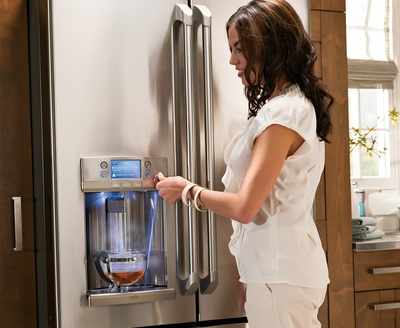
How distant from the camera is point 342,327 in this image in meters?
2.13

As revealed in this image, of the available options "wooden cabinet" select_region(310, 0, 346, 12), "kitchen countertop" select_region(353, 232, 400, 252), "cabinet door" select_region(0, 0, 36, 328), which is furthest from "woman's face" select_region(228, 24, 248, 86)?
"kitchen countertop" select_region(353, 232, 400, 252)

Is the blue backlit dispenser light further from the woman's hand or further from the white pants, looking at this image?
the white pants

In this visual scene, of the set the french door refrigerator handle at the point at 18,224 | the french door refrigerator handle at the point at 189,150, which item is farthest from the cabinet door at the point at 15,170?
the french door refrigerator handle at the point at 189,150

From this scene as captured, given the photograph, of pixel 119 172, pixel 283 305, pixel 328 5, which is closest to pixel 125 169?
pixel 119 172

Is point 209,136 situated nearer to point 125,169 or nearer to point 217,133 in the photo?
point 217,133

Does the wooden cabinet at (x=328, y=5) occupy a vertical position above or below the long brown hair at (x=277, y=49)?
above

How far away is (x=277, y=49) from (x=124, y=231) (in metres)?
0.68

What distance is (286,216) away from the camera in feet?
5.17

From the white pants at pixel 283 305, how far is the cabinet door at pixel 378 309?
28.0 inches

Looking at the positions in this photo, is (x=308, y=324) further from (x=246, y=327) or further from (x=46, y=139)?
(x=46, y=139)

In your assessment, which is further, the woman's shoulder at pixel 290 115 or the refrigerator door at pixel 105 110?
the refrigerator door at pixel 105 110

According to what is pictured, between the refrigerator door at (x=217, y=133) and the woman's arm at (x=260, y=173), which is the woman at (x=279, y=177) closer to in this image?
the woman's arm at (x=260, y=173)

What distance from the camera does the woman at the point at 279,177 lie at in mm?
1521

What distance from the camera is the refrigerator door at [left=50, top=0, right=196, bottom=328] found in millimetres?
1729
